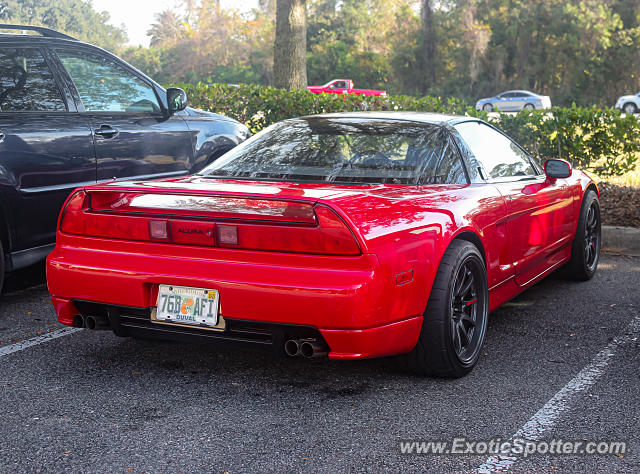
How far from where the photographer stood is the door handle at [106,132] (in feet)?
17.6

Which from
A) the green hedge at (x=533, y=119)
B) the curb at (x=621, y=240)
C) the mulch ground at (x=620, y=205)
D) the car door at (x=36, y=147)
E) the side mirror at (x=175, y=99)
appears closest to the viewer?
the car door at (x=36, y=147)

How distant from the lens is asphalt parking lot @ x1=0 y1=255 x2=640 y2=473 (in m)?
2.72

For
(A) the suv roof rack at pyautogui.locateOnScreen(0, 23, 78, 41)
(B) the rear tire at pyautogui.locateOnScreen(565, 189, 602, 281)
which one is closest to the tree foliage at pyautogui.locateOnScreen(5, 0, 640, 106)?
(B) the rear tire at pyautogui.locateOnScreen(565, 189, 602, 281)

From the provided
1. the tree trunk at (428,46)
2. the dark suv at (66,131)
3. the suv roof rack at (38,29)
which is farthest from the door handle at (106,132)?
the tree trunk at (428,46)

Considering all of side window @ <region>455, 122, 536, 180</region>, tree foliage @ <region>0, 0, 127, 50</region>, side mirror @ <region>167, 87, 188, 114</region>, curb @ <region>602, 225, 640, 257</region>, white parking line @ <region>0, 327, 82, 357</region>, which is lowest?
curb @ <region>602, 225, 640, 257</region>

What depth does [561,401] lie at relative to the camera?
130 inches

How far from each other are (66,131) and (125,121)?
0.67m

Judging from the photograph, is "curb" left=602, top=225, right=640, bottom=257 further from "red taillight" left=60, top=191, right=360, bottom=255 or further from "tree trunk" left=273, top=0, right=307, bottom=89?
"tree trunk" left=273, top=0, right=307, bottom=89

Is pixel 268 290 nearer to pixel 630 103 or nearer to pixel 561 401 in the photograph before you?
pixel 561 401

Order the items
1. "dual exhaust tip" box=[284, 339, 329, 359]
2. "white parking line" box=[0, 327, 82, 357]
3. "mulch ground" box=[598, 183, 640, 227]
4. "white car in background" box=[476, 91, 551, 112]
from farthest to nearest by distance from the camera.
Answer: "white car in background" box=[476, 91, 551, 112], "mulch ground" box=[598, 183, 640, 227], "white parking line" box=[0, 327, 82, 357], "dual exhaust tip" box=[284, 339, 329, 359]

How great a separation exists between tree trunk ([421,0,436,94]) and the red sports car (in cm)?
4312

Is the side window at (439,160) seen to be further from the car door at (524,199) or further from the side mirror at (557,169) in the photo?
the side mirror at (557,169)

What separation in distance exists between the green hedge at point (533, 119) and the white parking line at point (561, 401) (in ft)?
18.9

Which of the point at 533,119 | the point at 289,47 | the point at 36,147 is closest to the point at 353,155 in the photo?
the point at 36,147
